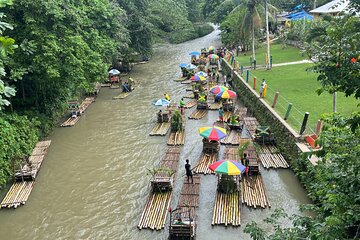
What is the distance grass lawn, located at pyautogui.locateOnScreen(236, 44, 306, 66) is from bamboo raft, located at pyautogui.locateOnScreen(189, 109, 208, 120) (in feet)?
41.3

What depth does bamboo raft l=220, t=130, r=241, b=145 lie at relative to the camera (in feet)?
65.8

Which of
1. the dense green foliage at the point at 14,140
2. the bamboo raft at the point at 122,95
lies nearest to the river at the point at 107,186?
the dense green foliage at the point at 14,140

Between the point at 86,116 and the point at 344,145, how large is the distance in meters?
22.8

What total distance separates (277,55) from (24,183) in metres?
29.7

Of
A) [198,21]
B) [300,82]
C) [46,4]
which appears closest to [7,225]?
[46,4]

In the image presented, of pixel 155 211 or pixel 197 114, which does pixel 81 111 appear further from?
pixel 155 211

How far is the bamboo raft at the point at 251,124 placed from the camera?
20586 mm

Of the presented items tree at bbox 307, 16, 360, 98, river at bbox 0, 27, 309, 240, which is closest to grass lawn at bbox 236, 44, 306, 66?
river at bbox 0, 27, 309, 240

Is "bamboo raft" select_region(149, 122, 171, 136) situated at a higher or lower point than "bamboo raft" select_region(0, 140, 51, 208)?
lower

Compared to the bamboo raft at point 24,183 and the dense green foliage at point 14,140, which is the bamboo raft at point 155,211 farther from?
the dense green foliage at point 14,140

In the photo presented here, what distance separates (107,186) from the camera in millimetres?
16766

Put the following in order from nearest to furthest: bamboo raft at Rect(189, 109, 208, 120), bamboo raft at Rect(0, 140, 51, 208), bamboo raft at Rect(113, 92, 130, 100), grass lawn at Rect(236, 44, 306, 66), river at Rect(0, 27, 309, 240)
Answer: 1. river at Rect(0, 27, 309, 240)
2. bamboo raft at Rect(0, 140, 51, 208)
3. bamboo raft at Rect(189, 109, 208, 120)
4. bamboo raft at Rect(113, 92, 130, 100)
5. grass lawn at Rect(236, 44, 306, 66)

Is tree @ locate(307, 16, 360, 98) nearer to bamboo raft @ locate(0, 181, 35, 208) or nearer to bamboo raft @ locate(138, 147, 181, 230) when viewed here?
bamboo raft @ locate(138, 147, 181, 230)

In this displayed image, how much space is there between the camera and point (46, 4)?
19781mm
